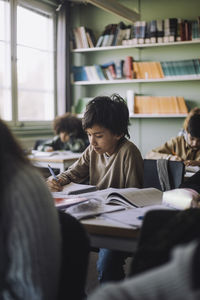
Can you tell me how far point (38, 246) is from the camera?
3.40 ft

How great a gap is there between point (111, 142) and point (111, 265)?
0.76m

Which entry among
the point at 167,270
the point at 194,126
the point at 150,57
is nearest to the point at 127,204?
the point at 167,270

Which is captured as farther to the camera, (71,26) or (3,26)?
(71,26)

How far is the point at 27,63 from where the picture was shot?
5863mm

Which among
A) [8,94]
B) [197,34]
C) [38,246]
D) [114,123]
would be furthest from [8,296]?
[197,34]

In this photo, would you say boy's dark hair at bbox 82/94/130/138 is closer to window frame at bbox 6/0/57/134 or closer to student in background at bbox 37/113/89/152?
student in background at bbox 37/113/89/152

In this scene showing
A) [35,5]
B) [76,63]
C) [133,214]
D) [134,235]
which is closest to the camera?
[134,235]

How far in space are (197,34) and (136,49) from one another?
96cm

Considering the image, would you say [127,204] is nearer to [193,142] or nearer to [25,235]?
[25,235]

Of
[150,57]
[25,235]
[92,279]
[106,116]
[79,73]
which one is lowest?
[92,279]

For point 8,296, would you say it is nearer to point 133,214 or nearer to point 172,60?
point 133,214

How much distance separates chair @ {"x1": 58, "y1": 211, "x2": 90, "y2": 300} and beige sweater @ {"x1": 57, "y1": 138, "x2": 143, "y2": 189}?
1.22 metres

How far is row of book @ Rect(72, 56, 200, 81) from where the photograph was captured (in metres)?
5.80

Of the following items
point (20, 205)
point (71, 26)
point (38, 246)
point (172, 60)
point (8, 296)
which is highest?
point (71, 26)
